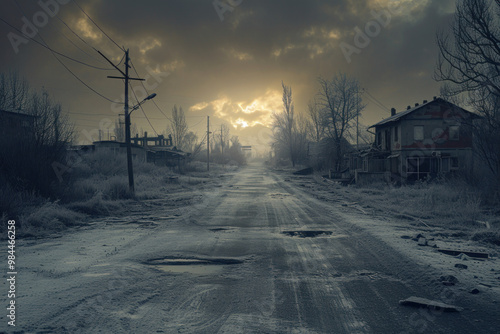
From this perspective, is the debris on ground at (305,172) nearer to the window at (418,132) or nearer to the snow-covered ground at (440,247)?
the window at (418,132)

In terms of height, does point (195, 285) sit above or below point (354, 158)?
below

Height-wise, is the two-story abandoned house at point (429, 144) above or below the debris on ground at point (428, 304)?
above

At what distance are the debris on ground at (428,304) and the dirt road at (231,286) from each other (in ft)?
0.33

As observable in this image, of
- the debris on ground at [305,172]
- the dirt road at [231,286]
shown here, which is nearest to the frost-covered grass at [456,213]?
the dirt road at [231,286]

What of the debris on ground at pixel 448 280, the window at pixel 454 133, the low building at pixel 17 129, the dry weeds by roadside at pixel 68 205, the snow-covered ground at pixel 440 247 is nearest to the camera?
the debris on ground at pixel 448 280

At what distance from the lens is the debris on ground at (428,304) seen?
13.1ft

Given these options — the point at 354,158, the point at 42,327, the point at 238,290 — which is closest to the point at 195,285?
the point at 238,290

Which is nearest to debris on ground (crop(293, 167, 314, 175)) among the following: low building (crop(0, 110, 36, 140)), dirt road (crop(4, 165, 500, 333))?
low building (crop(0, 110, 36, 140))

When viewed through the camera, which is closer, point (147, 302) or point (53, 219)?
point (147, 302)

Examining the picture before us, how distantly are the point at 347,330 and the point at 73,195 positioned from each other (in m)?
13.2

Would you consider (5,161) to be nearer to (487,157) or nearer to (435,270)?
(435,270)

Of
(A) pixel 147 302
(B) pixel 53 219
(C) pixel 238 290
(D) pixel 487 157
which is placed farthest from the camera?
(D) pixel 487 157

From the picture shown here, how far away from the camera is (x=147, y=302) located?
4.17m

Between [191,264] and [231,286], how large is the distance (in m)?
1.42
